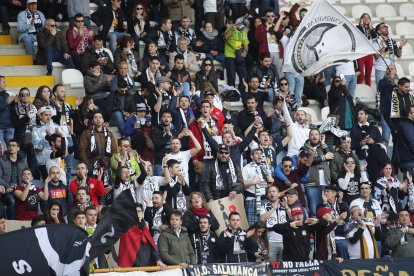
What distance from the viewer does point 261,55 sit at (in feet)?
84.4

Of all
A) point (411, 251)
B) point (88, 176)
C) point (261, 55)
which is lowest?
point (411, 251)

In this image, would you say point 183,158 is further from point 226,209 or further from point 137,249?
→ point 137,249

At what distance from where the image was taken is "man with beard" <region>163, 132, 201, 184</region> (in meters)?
22.3

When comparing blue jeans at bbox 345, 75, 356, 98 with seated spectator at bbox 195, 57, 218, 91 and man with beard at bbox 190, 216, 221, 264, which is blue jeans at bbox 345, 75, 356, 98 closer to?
seated spectator at bbox 195, 57, 218, 91

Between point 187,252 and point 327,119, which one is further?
point 327,119

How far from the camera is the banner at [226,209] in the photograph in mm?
21594

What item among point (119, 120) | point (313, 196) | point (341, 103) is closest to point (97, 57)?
point (119, 120)

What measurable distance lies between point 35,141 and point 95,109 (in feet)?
4.30

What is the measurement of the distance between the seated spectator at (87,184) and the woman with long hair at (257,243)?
2.20 metres

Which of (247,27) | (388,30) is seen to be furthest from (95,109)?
(388,30)

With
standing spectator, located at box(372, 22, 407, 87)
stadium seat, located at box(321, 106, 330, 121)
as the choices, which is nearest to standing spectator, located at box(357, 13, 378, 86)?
standing spectator, located at box(372, 22, 407, 87)

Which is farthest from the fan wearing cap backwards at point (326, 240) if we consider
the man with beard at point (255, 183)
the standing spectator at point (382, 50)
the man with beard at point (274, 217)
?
the standing spectator at point (382, 50)

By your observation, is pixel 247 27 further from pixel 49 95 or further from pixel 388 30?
pixel 49 95

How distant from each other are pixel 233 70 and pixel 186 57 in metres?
0.88
